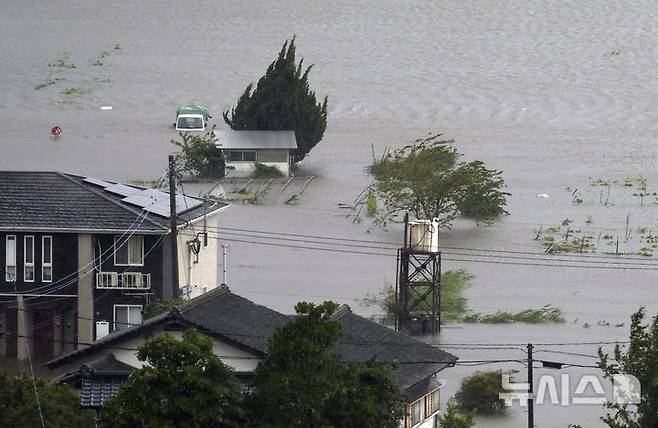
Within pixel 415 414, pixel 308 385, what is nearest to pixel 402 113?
pixel 415 414

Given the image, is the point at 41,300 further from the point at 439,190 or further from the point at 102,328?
the point at 439,190

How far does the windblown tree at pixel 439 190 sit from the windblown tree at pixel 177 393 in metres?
19.3

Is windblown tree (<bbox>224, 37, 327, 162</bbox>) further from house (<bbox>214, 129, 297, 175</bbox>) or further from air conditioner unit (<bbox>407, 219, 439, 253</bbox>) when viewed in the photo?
air conditioner unit (<bbox>407, 219, 439, 253</bbox>)

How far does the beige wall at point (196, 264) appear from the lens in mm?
22328

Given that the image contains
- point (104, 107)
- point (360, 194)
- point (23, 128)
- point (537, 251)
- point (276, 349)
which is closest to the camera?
point (276, 349)

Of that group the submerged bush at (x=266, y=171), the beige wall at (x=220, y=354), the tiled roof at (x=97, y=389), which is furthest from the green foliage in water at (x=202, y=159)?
the tiled roof at (x=97, y=389)

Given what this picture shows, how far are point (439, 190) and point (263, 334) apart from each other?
16546mm

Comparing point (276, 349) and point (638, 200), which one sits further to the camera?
point (638, 200)

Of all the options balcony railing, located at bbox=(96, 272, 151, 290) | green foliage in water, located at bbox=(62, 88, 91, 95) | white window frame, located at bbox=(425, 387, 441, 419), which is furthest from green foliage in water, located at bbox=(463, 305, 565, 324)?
green foliage in water, located at bbox=(62, 88, 91, 95)

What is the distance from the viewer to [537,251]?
1239 inches

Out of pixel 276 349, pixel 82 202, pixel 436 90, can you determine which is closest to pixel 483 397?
pixel 82 202

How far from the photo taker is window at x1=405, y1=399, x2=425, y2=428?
16328 millimetres

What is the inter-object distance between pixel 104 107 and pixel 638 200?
17951mm

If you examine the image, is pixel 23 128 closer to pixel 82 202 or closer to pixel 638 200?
pixel 638 200
